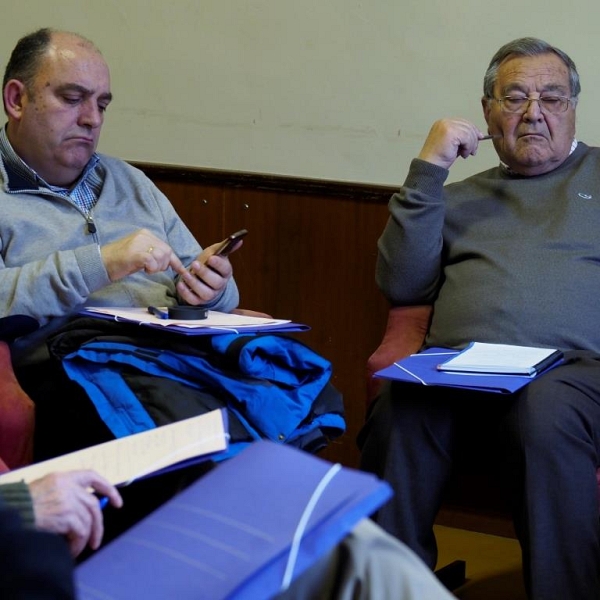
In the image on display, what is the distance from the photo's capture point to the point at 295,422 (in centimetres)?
208

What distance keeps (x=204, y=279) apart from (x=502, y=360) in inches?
25.4

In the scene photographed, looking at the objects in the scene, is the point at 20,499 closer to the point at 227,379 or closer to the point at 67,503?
the point at 67,503

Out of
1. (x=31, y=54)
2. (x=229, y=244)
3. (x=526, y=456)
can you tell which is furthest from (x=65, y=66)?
(x=526, y=456)

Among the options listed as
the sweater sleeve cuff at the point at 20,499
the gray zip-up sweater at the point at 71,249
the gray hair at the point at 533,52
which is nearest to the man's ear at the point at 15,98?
the gray zip-up sweater at the point at 71,249

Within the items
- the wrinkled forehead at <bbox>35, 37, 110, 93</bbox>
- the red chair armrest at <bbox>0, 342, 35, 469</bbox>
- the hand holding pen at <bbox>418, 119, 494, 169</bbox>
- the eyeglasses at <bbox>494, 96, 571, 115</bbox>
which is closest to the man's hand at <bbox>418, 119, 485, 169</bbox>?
the hand holding pen at <bbox>418, 119, 494, 169</bbox>

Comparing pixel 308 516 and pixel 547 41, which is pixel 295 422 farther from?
pixel 547 41

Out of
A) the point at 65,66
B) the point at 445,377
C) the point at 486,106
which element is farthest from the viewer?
the point at 486,106

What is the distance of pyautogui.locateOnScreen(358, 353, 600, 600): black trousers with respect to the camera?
2.09 m

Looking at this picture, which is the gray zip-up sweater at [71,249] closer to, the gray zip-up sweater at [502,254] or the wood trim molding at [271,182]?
the gray zip-up sweater at [502,254]

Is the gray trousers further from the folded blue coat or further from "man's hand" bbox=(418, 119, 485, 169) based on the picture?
"man's hand" bbox=(418, 119, 485, 169)

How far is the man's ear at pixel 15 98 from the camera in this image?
8.13ft

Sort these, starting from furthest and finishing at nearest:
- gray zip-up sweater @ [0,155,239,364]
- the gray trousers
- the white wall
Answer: the white wall → gray zip-up sweater @ [0,155,239,364] → the gray trousers

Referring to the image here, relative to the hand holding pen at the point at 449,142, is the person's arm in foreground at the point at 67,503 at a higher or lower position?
lower

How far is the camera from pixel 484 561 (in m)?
2.80
